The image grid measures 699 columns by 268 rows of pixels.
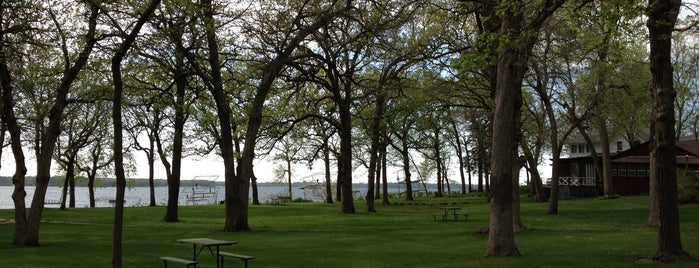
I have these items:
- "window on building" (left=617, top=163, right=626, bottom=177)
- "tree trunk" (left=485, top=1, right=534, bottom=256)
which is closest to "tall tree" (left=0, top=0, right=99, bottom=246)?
"tree trunk" (left=485, top=1, right=534, bottom=256)

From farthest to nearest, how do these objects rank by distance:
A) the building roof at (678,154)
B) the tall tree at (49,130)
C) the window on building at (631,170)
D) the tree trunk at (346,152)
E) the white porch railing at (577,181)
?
the white porch railing at (577,181)
the window on building at (631,170)
the building roof at (678,154)
the tree trunk at (346,152)
the tall tree at (49,130)

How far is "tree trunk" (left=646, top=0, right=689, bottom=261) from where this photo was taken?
12.3 metres

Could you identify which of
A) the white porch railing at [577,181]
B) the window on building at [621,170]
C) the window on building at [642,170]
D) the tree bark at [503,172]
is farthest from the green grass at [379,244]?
the window on building at [642,170]

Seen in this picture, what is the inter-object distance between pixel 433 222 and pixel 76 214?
849 inches

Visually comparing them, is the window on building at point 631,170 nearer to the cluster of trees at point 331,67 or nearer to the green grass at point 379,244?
the cluster of trees at point 331,67

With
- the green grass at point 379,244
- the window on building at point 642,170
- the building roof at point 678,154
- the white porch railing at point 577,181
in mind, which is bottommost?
the green grass at point 379,244

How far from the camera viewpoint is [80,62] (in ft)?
58.4

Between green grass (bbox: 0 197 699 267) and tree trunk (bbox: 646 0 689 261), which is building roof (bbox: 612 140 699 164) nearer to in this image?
green grass (bbox: 0 197 699 267)

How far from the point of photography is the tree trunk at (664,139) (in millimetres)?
12281

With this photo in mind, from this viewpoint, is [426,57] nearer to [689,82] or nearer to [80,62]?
[80,62]

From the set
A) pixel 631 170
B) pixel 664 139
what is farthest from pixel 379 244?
pixel 631 170

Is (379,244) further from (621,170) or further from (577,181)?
(621,170)

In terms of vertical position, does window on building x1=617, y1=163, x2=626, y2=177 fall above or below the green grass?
above

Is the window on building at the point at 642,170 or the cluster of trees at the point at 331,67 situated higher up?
the cluster of trees at the point at 331,67
